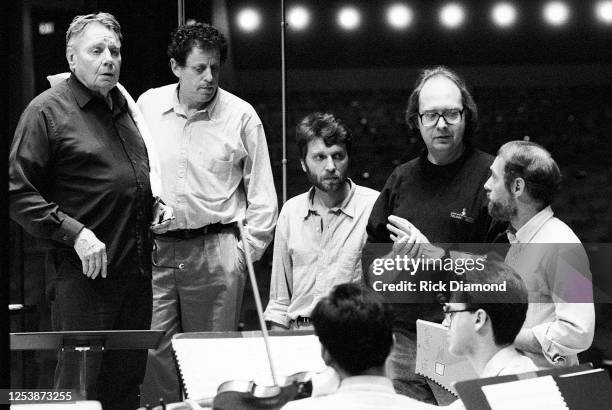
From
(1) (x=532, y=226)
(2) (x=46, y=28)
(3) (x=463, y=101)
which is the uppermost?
(2) (x=46, y=28)

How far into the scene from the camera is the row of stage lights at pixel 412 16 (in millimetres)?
4598

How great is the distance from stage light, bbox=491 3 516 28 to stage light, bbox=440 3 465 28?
0.15m

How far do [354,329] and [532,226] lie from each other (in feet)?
4.15

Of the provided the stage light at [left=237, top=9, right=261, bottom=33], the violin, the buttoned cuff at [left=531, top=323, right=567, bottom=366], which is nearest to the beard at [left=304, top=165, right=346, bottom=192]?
the buttoned cuff at [left=531, top=323, right=567, bottom=366]

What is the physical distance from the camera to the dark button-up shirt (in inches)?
134

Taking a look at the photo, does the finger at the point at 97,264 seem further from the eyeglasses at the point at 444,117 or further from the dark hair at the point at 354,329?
the dark hair at the point at 354,329

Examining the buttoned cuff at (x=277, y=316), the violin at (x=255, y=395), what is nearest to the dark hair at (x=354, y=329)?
the violin at (x=255, y=395)

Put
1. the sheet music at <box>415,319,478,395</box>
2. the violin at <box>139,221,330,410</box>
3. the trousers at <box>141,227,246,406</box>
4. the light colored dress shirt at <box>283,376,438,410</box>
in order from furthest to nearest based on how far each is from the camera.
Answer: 1. the trousers at <box>141,227,246,406</box>
2. the sheet music at <box>415,319,478,395</box>
3. the violin at <box>139,221,330,410</box>
4. the light colored dress shirt at <box>283,376,438,410</box>

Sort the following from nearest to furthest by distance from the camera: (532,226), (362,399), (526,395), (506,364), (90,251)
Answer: (362,399)
(526,395)
(506,364)
(532,226)
(90,251)

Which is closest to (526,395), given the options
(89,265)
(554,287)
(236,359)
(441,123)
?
(236,359)

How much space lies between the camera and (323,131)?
12.7 ft

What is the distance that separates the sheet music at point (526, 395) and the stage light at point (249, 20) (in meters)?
2.97

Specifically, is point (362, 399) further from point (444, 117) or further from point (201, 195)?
point (201, 195)

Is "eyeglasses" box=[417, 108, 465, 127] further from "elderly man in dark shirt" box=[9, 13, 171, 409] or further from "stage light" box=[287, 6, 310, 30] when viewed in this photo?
"stage light" box=[287, 6, 310, 30]
